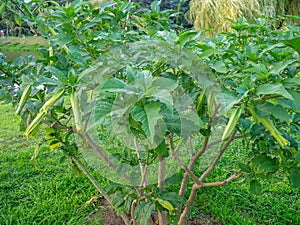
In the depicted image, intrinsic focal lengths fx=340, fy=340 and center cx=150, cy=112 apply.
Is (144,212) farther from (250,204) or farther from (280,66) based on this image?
(250,204)

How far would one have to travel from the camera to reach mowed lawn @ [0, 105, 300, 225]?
5.41 ft

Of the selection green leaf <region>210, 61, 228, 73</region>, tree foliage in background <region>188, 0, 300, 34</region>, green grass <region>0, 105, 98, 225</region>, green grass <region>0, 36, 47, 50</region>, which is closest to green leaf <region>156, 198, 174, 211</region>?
green leaf <region>210, 61, 228, 73</region>

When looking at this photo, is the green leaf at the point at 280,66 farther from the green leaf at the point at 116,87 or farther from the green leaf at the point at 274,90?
the green leaf at the point at 116,87

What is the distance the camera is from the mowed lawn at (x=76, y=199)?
1.65 m

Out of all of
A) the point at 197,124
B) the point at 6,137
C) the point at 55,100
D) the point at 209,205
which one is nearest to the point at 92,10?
the point at 55,100

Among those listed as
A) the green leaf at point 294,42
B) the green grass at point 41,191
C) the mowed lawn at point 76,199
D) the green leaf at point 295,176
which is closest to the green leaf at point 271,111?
the green leaf at point 294,42

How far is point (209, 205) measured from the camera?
Answer: 175 cm

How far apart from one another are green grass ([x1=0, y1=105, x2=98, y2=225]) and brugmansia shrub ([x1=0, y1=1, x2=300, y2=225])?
0.58 meters

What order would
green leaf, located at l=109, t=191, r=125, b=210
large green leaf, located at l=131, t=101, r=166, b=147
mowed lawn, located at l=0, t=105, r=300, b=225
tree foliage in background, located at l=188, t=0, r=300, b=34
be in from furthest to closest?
1. tree foliage in background, located at l=188, t=0, r=300, b=34
2. mowed lawn, located at l=0, t=105, r=300, b=225
3. green leaf, located at l=109, t=191, r=125, b=210
4. large green leaf, located at l=131, t=101, r=166, b=147

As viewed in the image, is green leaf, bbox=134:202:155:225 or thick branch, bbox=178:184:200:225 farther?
thick branch, bbox=178:184:200:225

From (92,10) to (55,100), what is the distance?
0.40m

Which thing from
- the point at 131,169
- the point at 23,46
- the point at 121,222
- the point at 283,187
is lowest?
the point at 23,46

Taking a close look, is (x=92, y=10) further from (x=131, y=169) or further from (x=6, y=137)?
(x=6, y=137)

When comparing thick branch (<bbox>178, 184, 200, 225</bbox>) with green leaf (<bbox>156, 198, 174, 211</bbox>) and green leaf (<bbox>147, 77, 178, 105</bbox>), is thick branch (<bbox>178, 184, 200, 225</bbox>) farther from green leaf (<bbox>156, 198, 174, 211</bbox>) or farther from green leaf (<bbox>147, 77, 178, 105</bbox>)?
green leaf (<bbox>147, 77, 178, 105</bbox>)
